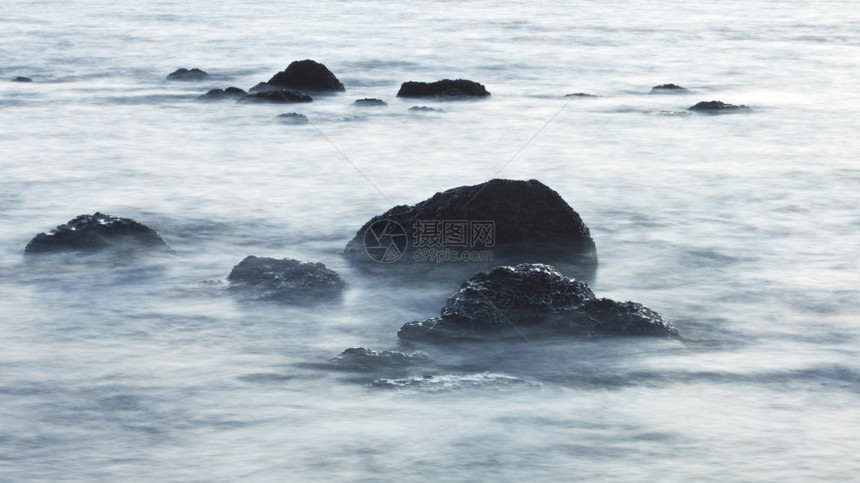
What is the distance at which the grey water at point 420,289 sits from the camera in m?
6.79

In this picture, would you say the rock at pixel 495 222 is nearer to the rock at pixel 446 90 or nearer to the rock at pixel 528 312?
the rock at pixel 528 312

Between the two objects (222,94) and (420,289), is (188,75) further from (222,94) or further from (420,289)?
(420,289)

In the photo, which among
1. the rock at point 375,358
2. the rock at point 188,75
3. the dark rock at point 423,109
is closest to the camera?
the rock at point 375,358

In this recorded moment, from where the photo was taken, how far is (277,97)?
22.2 meters

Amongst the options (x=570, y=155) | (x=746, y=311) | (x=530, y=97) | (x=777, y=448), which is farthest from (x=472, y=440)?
(x=530, y=97)

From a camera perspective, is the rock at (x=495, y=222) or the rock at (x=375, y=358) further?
the rock at (x=495, y=222)

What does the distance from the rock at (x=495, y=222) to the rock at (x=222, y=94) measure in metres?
12.6

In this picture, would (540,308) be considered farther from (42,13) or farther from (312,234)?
(42,13)

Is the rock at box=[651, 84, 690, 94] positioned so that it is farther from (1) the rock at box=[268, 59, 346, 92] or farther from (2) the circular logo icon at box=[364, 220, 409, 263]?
(2) the circular logo icon at box=[364, 220, 409, 263]

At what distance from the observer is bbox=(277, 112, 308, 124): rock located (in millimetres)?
20106

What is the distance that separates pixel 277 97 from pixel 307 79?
6.33ft

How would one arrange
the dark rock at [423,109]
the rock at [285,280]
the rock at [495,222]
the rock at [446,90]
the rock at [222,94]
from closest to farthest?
the rock at [285,280], the rock at [495,222], the dark rock at [423,109], the rock at [222,94], the rock at [446,90]

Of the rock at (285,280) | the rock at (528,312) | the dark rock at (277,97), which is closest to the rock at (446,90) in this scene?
the dark rock at (277,97)

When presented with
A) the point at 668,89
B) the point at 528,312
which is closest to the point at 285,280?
the point at 528,312
